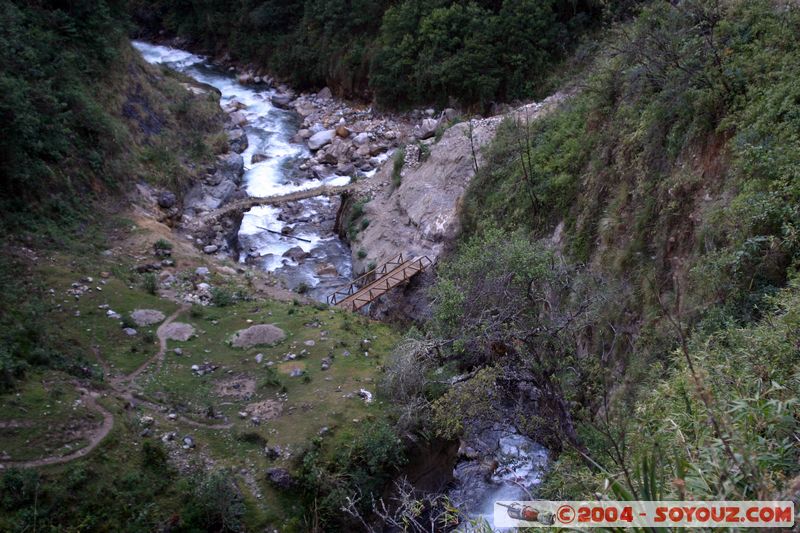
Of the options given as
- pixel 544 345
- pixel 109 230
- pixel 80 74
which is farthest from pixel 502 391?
pixel 80 74

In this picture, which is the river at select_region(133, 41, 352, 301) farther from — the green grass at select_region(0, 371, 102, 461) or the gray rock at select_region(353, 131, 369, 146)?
the green grass at select_region(0, 371, 102, 461)

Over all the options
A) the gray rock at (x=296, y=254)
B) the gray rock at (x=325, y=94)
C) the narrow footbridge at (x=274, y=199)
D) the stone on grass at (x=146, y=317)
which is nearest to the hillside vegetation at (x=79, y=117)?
the narrow footbridge at (x=274, y=199)

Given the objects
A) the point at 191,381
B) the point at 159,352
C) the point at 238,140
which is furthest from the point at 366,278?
the point at 238,140

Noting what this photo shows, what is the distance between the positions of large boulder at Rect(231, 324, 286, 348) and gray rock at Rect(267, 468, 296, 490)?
4304 mm

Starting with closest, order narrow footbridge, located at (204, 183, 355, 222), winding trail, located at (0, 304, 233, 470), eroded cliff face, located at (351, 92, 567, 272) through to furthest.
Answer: winding trail, located at (0, 304, 233, 470) < eroded cliff face, located at (351, 92, 567, 272) < narrow footbridge, located at (204, 183, 355, 222)

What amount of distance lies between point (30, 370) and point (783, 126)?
14.0 metres

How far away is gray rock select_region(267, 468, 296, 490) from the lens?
444 inches

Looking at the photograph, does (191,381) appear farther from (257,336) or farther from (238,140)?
(238,140)

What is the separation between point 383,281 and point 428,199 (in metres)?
3.78

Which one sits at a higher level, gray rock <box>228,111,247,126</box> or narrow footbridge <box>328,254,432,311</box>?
gray rock <box>228,111,247,126</box>

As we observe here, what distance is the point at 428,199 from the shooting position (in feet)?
68.0

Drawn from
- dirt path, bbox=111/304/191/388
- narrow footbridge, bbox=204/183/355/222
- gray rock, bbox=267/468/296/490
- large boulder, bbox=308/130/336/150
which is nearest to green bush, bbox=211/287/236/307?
dirt path, bbox=111/304/191/388

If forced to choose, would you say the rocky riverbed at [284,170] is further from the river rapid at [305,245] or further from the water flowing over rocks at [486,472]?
the water flowing over rocks at [486,472]

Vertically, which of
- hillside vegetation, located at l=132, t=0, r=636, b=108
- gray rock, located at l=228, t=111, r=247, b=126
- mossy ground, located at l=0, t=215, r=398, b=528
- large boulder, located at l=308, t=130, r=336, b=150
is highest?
hillside vegetation, located at l=132, t=0, r=636, b=108
